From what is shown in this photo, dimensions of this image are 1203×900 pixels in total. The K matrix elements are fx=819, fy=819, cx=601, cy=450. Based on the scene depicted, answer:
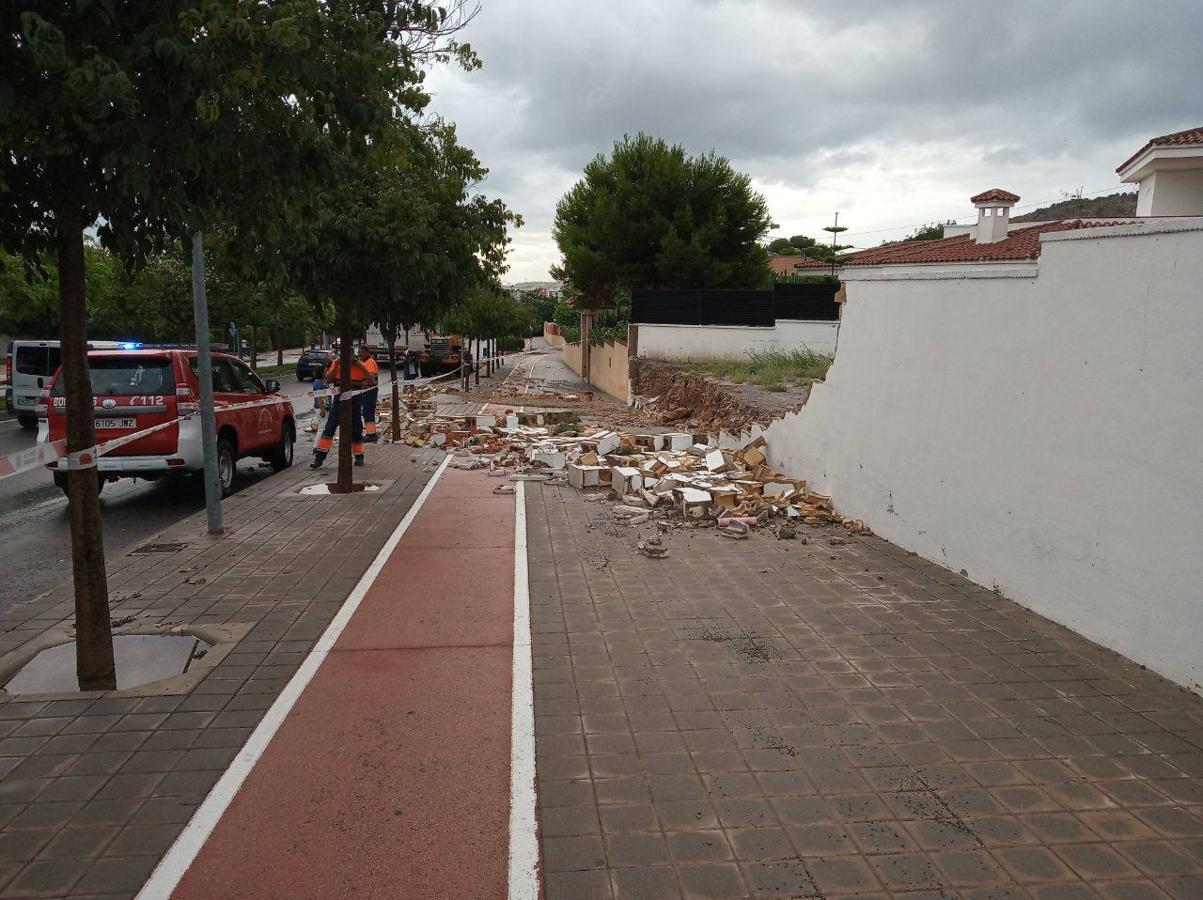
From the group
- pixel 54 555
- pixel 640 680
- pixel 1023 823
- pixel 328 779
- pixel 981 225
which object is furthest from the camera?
pixel 981 225

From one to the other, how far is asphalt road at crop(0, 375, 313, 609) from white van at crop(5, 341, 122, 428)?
24.3 feet

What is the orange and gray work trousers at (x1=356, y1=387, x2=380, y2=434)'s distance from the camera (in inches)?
527

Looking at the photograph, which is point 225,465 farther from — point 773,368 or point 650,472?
point 773,368

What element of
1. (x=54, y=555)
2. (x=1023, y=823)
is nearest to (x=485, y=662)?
(x=1023, y=823)

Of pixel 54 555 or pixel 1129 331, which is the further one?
pixel 54 555

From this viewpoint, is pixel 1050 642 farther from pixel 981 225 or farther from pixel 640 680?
pixel 981 225

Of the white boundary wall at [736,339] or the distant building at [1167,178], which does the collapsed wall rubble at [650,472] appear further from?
the distant building at [1167,178]

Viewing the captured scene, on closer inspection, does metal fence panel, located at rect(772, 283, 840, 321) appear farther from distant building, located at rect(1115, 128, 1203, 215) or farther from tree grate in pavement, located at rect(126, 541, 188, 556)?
tree grate in pavement, located at rect(126, 541, 188, 556)

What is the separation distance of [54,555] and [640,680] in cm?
656

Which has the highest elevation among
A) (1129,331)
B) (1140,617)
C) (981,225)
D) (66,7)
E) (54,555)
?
(981,225)

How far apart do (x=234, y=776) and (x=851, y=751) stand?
9.79 ft

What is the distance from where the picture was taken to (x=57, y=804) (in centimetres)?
360

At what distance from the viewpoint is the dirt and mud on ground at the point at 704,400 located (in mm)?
14414

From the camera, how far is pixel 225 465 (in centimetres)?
1107
